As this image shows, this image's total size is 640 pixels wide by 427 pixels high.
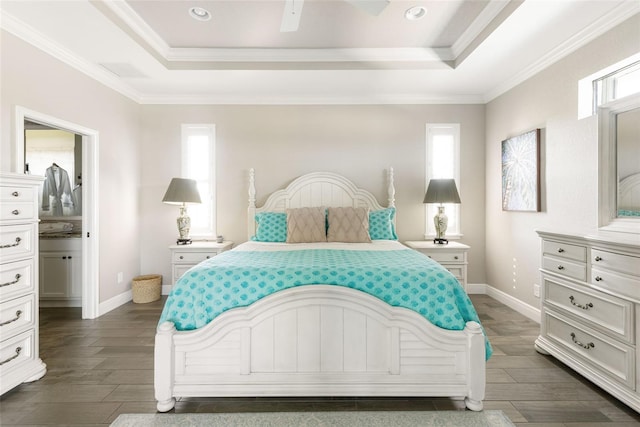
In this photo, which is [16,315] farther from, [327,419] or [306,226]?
[306,226]

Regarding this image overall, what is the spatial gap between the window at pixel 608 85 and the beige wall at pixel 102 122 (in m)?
4.56

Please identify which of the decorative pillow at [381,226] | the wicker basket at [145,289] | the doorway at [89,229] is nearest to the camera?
the doorway at [89,229]

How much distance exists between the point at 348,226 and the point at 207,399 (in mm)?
2018

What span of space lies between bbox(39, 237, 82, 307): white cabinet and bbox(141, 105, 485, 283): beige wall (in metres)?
0.75

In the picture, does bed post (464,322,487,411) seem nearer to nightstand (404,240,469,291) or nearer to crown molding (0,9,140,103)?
nightstand (404,240,469,291)

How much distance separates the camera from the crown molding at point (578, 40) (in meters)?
2.24

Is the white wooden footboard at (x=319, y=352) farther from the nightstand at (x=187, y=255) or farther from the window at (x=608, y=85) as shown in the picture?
the window at (x=608, y=85)

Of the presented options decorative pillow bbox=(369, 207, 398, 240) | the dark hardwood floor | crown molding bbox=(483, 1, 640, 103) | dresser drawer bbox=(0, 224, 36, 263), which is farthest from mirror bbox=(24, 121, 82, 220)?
crown molding bbox=(483, 1, 640, 103)

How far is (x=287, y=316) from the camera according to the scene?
1912mm

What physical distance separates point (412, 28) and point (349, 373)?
2.90m

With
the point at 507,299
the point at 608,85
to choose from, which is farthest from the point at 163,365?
the point at 608,85

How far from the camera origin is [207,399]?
1957 mm

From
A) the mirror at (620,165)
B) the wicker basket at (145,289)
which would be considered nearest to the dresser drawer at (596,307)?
the mirror at (620,165)

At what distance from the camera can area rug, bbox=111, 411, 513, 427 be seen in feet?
5.63
